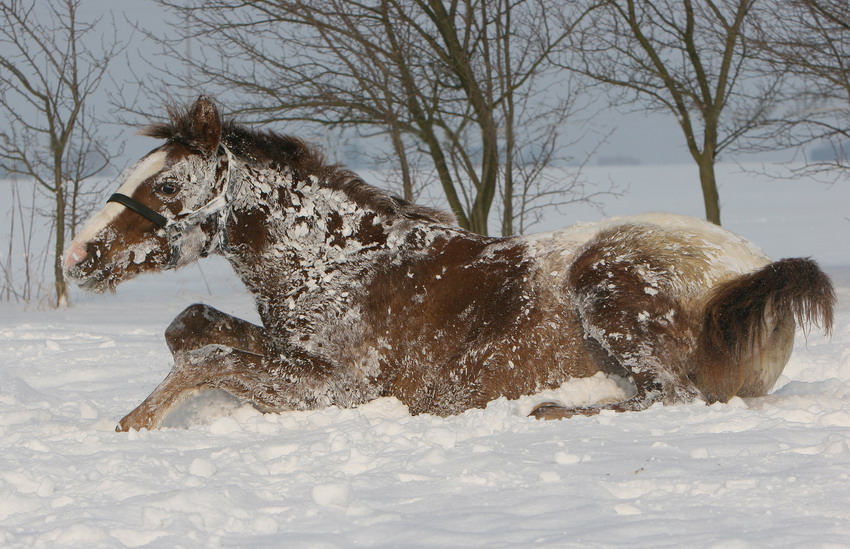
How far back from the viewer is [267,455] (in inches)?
131

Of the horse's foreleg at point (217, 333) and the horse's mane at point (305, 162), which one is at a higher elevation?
the horse's mane at point (305, 162)

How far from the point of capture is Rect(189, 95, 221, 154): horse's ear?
173 inches

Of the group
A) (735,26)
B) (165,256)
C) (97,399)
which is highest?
(735,26)

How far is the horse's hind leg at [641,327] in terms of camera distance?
4.15m

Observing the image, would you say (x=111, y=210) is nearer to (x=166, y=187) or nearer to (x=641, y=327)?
(x=166, y=187)

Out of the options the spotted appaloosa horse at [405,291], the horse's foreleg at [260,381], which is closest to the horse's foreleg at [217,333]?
the spotted appaloosa horse at [405,291]

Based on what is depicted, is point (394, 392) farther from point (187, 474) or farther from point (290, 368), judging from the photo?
point (187, 474)

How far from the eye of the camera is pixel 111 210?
14.0 ft

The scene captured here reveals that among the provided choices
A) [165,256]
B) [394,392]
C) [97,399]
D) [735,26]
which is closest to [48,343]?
[97,399]

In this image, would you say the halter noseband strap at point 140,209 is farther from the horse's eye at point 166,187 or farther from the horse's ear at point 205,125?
the horse's ear at point 205,125

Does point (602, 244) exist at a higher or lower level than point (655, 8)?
lower

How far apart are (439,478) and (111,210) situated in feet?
7.49

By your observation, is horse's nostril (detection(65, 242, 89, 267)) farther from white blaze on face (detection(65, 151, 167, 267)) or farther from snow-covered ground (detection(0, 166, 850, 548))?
snow-covered ground (detection(0, 166, 850, 548))

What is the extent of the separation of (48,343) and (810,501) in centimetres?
628
